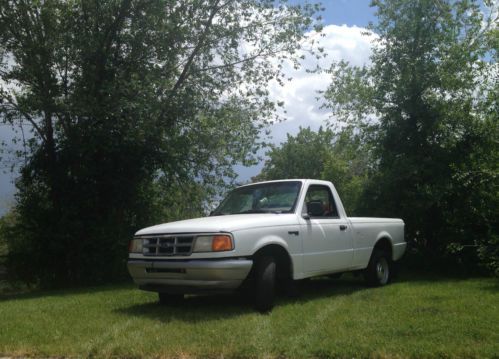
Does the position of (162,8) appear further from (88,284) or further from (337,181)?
(337,181)

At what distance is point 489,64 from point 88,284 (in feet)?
40.5

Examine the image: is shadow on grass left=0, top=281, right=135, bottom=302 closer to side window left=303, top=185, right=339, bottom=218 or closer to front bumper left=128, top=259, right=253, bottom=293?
front bumper left=128, top=259, right=253, bottom=293

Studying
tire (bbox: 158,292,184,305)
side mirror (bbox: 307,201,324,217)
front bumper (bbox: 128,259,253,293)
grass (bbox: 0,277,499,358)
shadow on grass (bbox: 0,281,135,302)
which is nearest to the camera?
grass (bbox: 0,277,499,358)

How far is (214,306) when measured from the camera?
26.2 ft

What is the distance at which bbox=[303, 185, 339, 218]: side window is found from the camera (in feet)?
26.4

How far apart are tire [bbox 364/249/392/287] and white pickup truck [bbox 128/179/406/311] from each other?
238 mm

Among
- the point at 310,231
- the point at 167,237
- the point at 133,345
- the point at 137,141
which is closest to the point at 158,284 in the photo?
the point at 167,237

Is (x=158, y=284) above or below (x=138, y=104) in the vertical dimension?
below

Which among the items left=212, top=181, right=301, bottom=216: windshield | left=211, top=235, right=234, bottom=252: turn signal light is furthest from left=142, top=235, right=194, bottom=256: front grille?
left=212, top=181, right=301, bottom=216: windshield

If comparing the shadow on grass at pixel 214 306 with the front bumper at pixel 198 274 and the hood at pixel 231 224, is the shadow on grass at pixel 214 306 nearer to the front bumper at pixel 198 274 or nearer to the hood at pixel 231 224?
the front bumper at pixel 198 274

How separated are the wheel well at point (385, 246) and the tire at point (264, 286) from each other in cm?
353

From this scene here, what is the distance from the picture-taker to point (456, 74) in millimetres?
14555

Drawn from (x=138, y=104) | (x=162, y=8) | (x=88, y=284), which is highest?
(x=162, y=8)

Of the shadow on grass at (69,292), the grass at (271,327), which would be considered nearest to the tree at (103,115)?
the shadow on grass at (69,292)
